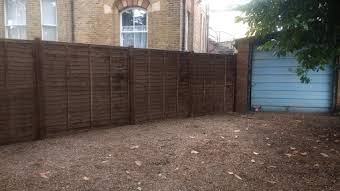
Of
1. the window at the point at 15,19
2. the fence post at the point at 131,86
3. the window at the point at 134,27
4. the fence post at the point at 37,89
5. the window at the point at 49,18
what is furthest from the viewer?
the window at the point at 15,19

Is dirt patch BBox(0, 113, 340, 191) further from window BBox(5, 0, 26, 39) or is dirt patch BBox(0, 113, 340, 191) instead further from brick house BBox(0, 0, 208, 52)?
window BBox(5, 0, 26, 39)

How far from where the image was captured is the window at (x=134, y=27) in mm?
15586

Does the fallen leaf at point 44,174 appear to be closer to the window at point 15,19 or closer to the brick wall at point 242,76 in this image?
the brick wall at point 242,76

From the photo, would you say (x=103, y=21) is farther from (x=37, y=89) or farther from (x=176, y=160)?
(x=176, y=160)

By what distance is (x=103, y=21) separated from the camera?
619 inches

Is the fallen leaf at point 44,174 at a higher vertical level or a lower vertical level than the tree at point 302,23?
lower

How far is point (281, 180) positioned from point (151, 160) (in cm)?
224

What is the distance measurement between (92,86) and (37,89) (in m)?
1.57

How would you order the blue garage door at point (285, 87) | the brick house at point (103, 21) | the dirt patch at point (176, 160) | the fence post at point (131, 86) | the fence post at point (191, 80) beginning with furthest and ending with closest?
the brick house at point (103, 21)
the blue garage door at point (285, 87)
the fence post at point (191, 80)
the fence post at point (131, 86)
the dirt patch at point (176, 160)

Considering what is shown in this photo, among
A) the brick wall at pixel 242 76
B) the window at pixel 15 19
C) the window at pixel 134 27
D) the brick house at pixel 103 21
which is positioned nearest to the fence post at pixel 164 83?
the brick house at pixel 103 21

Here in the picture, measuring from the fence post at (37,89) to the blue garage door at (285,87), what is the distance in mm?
9279

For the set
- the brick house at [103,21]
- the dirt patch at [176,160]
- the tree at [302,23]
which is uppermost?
the brick house at [103,21]

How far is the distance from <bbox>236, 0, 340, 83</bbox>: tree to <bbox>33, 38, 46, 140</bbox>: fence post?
15.3 ft

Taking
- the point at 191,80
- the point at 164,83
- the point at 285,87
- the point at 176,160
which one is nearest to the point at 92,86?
the point at 164,83
